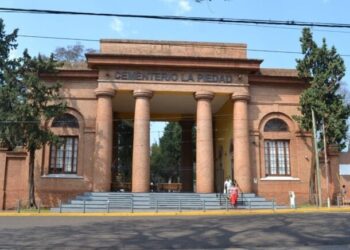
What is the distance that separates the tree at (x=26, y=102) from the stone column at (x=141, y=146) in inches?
199

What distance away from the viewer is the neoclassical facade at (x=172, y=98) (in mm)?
29422

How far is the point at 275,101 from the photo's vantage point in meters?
32.1

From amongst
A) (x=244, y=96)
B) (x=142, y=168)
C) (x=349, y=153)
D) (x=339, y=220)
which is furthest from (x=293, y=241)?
(x=349, y=153)

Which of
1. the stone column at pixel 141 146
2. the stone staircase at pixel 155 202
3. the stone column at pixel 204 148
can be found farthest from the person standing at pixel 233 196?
the stone column at pixel 141 146

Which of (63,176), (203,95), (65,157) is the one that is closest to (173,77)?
(203,95)

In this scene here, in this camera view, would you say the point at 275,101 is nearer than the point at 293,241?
No

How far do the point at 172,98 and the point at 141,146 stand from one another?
232 inches

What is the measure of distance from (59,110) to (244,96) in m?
12.7

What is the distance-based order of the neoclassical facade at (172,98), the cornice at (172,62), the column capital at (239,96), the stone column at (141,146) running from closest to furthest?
the stone column at (141,146), the neoclassical facade at (172,98), the cornice at (172,62), the column capital at (239,96)

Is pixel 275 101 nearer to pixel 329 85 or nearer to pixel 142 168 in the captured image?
pixel 329 85

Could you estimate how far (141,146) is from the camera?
29000 mm

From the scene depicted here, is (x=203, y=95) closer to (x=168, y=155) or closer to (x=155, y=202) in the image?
(x=155, y=202)

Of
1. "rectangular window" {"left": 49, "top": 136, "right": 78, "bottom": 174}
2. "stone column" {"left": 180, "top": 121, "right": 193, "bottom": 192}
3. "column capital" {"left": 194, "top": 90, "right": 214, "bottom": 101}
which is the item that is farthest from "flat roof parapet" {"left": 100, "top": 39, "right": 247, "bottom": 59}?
"stone column" {"left": 180, "top": 121, "right": 193, "bottom": 192}

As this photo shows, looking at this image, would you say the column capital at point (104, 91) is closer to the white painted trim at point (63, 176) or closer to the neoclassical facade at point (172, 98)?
the neoclassical facade at point (172, 98)
